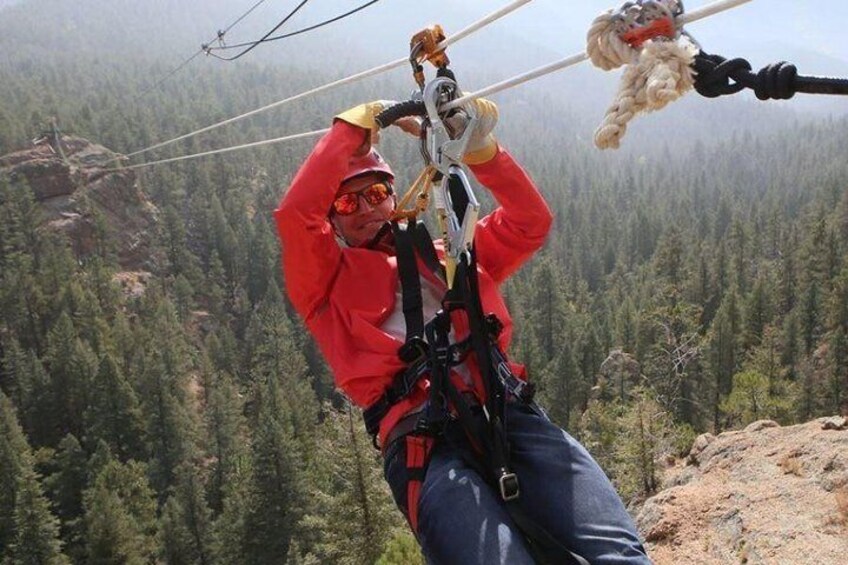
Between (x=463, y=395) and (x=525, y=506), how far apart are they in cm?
54

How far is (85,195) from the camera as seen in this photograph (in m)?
49.9

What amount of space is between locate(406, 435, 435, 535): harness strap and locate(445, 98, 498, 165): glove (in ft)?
4.50

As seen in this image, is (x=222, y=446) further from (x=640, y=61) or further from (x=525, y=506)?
(x=640, y=61)

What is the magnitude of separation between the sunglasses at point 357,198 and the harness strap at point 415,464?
4.39 ft

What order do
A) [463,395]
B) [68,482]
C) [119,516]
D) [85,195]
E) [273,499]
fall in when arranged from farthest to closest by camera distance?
[85,195] < [68,482] < [273,499] < [119,516] < [463,395]

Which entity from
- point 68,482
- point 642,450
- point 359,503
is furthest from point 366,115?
point 68,482

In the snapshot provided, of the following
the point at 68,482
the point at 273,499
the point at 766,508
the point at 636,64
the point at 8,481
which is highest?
the point at 636,64

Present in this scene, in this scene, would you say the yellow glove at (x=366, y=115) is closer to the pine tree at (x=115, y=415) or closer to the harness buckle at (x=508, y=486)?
the harness buckle at (x=508, y=486)

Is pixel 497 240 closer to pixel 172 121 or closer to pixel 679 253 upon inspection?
pixel 679 253

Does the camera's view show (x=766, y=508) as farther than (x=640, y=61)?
Yes

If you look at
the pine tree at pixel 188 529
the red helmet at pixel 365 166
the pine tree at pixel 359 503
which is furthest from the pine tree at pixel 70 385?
the red helmet at pixel 365 166

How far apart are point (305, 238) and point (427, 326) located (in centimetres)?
76

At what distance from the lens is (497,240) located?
3.67m

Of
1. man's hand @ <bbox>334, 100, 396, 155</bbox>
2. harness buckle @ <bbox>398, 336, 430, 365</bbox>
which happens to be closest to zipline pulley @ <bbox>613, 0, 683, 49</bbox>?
man's hand @ <bbox>334, 100, 396, 155</bbox>
